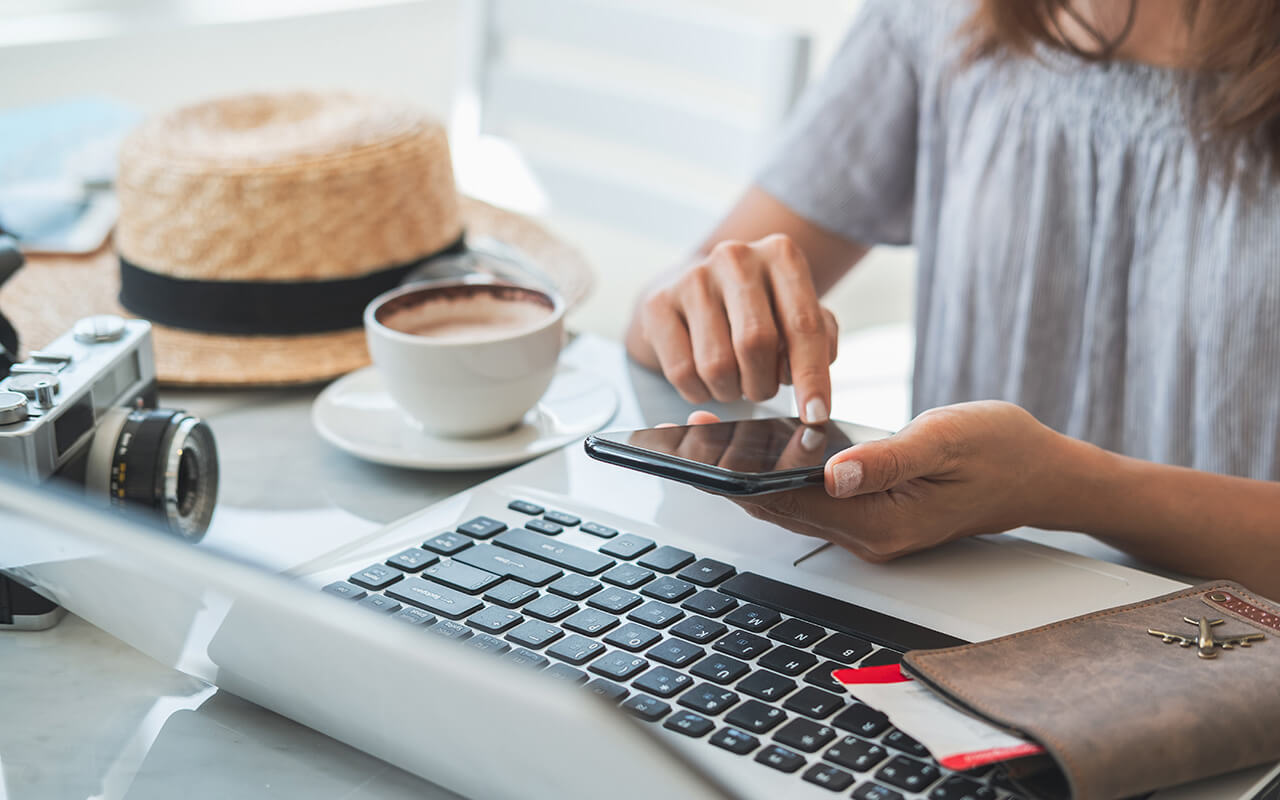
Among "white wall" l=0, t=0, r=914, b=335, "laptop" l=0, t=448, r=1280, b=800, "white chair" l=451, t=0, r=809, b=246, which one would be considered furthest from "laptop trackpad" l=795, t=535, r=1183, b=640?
"white wall" l=0, t=0, r=914, b=335

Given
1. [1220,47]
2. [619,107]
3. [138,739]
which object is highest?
[1220,47]

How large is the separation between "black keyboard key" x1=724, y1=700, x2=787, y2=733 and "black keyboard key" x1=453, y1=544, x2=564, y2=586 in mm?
116

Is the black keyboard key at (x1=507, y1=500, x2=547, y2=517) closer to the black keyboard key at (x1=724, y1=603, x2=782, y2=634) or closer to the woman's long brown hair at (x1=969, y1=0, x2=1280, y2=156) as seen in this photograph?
the black keyboard key at (x1=724, y1=603, x2=782, y2=634)

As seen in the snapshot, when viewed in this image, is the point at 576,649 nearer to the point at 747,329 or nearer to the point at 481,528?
the point at 481,528

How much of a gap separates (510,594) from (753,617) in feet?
0.31

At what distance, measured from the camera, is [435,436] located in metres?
0.67

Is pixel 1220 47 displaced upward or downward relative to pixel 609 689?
upward

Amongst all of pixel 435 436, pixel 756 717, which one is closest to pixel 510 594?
pixel 756 717

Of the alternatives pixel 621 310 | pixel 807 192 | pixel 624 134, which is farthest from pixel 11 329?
pixel 621 310

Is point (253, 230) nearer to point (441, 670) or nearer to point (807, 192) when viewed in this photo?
point (807, 192)

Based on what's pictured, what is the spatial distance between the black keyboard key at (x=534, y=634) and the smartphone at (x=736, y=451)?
2.6 inches

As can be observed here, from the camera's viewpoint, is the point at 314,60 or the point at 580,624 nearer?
the point at 580,624

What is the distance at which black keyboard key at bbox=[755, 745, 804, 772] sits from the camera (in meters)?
0.36

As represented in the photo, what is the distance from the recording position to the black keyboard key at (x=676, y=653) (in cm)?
42
